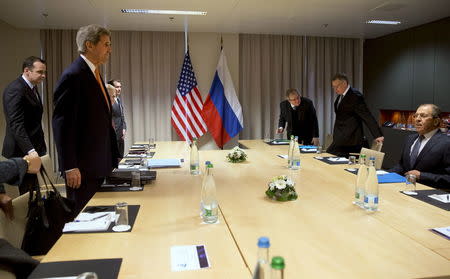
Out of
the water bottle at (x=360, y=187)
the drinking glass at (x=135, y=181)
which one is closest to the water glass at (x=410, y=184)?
the water bottle at (x=360, y=187)

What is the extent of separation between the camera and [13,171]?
5.75ft

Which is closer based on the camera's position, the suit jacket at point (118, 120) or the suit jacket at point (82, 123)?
the suit jacket at point (82, 123)

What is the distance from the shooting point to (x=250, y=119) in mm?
7266

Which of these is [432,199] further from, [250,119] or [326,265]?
[250,119]

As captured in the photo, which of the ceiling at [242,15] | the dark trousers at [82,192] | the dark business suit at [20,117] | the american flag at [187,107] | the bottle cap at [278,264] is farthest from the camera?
the american flag at [187,107]

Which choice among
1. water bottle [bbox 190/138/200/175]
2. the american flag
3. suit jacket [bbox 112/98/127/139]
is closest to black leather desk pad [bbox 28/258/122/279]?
water bottle [bbox 190/138/200/175]

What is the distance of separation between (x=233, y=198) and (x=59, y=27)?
5.28m

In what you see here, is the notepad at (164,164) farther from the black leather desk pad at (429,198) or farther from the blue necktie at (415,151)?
the blue necktie at (415,151)

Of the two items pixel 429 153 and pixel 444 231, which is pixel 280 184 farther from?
pixel 429 153

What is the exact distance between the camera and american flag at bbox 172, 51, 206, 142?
6691 mm

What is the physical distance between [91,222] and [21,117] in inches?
88.2

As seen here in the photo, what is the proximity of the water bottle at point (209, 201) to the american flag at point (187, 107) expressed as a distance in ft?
16.1

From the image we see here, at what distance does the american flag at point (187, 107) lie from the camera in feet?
22.0

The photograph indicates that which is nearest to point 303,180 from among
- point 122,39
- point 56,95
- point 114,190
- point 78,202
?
point 114,190
